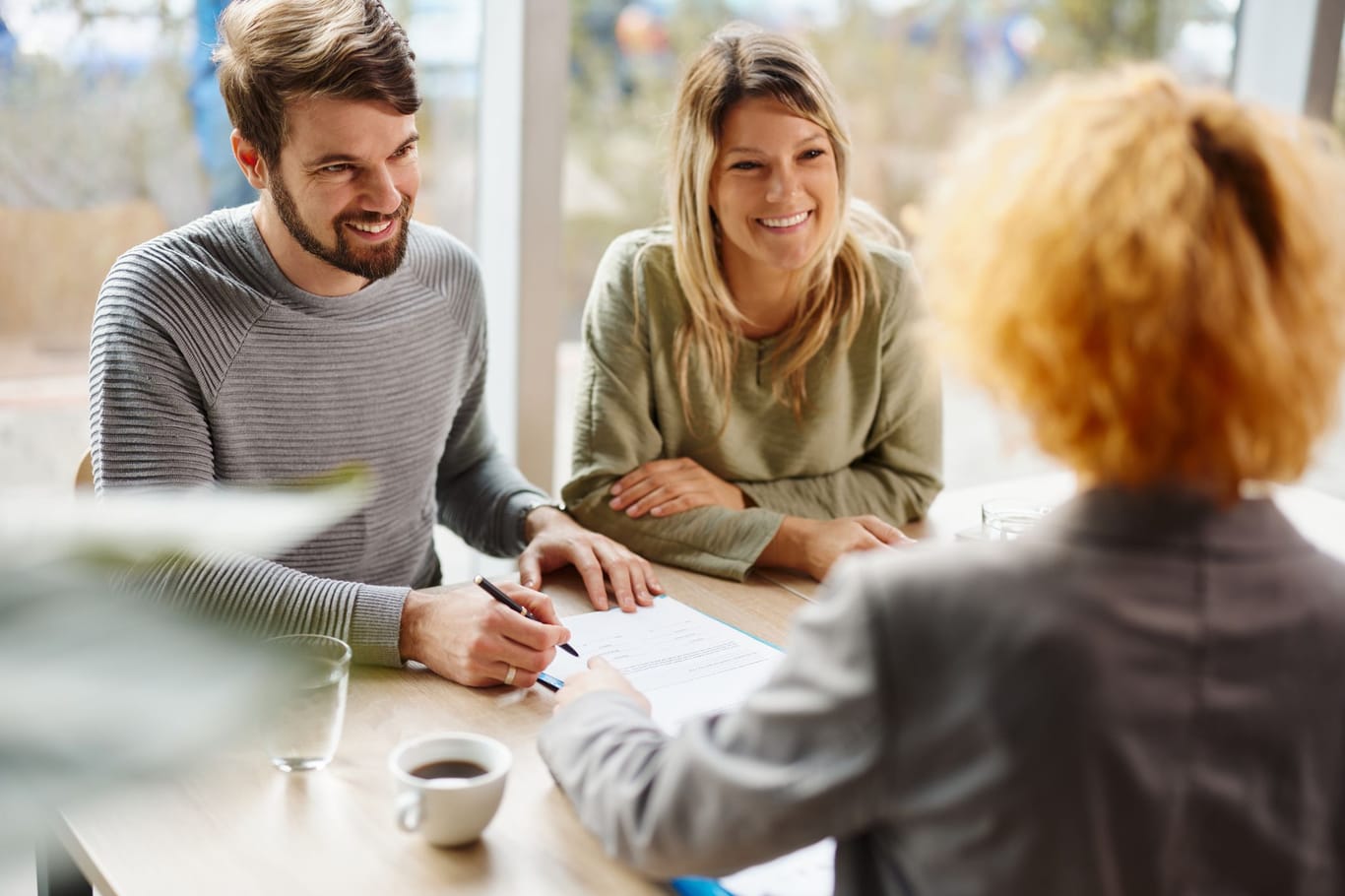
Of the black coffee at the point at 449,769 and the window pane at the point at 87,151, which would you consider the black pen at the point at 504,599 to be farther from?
the window pane at the point at 87,151

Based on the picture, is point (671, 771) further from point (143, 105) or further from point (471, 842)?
point (143, 105)

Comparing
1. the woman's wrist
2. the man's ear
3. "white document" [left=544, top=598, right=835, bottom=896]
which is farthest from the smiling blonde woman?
the man's ear

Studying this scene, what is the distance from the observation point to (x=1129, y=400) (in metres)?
0.69

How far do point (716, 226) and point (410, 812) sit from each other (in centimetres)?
117

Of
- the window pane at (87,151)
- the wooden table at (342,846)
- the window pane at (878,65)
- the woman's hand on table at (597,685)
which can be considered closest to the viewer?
the wooden table at (342,846)

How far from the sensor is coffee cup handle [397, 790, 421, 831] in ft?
3.08

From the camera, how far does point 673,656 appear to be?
4.36 ft

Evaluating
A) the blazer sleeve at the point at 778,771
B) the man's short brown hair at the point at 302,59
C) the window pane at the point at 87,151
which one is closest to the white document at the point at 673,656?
the blazer sleeve at the point at 778,771

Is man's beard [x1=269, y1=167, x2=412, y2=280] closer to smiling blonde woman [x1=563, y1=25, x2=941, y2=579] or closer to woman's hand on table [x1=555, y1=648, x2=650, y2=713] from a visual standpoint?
smiling blonde woman [x1=563, y1=25, x2=941, y2=579]

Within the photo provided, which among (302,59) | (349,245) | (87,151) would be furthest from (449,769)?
(87,151)

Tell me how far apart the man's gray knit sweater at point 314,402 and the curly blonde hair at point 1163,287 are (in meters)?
0.75

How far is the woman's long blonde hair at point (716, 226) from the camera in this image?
5.80 feet

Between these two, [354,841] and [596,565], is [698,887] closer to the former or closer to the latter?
[354,841]

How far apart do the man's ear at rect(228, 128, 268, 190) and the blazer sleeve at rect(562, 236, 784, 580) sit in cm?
50
